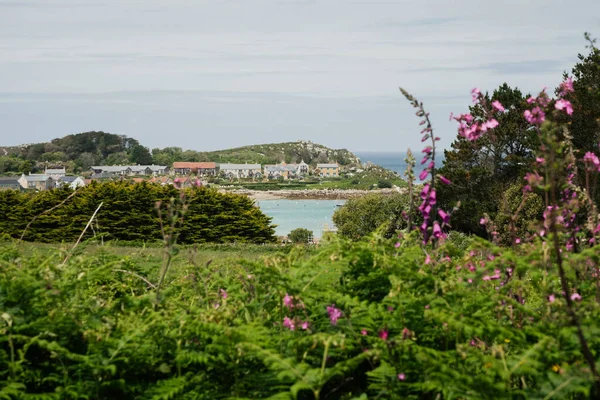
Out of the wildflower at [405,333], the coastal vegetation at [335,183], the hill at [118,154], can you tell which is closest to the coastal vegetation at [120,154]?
the hill at [118,154]

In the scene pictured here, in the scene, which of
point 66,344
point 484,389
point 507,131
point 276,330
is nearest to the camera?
point 484,389

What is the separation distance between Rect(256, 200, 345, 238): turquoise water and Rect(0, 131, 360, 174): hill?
51.8m

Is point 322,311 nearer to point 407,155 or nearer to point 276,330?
point 276,330

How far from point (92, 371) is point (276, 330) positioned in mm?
882

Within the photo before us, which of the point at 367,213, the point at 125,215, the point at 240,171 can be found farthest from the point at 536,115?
the point at 240,171

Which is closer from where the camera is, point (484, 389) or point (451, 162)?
point (484, 389)

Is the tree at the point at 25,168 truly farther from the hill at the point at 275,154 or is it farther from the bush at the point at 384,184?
the bush at the point at 384,184

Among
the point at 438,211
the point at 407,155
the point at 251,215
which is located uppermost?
the point at 407,155

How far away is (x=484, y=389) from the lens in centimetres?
216

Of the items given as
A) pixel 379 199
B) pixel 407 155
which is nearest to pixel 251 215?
pixel 379 199

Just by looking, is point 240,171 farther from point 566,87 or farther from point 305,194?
point 566,87

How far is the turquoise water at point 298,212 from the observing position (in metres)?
61.2

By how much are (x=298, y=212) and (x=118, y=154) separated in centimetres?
8317

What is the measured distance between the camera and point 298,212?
77.4m
